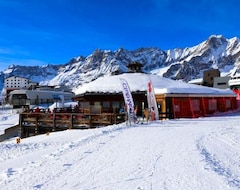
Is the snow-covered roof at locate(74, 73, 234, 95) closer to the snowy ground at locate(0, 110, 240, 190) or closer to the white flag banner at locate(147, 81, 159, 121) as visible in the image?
the white flag banner at locate(147, 81, 159, 121)

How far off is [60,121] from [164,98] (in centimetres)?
828

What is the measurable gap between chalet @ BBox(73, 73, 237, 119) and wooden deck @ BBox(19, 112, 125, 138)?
9.80ft

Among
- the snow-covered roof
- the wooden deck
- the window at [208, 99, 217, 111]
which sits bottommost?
the wooden deck

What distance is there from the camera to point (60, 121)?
19484mm

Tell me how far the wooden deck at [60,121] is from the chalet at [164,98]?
2.99 m

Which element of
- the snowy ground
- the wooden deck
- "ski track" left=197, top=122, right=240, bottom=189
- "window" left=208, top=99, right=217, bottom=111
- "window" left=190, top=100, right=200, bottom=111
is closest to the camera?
the snowy ground

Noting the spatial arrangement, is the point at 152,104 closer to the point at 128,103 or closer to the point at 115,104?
the point at 128,103

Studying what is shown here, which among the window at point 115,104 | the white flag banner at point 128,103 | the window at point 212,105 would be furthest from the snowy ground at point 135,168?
the window at point 115,104

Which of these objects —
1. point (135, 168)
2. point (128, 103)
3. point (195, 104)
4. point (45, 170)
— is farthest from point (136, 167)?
point (195, 104)

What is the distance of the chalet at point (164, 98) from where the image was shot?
20.9m

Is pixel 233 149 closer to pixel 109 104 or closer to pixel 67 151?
pixel 67 151

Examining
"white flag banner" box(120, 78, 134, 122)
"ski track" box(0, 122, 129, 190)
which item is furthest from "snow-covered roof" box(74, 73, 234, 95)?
"ski track" box(0, 122, 129, 190)

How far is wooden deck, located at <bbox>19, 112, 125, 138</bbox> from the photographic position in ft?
59.2

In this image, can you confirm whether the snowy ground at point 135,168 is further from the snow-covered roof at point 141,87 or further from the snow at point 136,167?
the snow-covered roof at point 141,87
